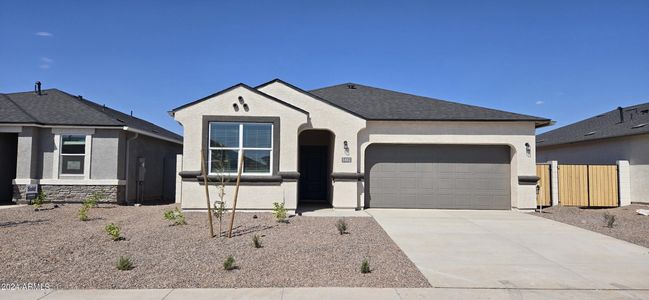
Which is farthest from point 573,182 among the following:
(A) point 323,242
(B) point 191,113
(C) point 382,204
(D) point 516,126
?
(B) point 191,113

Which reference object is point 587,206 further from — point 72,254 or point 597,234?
point 72,254

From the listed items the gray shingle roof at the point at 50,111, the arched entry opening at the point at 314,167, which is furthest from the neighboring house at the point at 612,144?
the gray shingle roof at the point at 50,111

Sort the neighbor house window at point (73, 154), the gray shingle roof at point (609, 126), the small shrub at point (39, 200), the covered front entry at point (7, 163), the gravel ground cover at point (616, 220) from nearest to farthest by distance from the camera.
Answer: the gravel ground cover at point (616, 220)
the small shrub at point (39, 200)
the neighbor house window at point (73, 154)
the covered front entry at point (7, 163)
the gray shingle roof at point (609, 126)

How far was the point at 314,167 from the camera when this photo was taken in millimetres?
15617

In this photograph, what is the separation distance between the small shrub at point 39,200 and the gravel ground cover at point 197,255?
248cm

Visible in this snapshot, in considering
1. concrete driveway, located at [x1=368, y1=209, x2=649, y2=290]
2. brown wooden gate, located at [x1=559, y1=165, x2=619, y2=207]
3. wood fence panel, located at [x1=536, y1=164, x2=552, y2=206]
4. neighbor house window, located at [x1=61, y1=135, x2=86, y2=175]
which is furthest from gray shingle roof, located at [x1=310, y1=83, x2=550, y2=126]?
neighbor house window, located at [x1=61, y1=135, x2=86, y2=175]

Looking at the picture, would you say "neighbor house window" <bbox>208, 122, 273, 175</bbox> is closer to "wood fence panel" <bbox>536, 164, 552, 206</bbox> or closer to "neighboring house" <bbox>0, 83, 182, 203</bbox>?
"neighboring house" <bbox>0, 83, 182, 203</bbox>

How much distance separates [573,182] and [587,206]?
109cm

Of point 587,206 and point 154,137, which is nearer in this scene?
point 587,206

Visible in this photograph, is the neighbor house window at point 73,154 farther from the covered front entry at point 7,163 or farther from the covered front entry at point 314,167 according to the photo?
the covered front entry at point 314,167

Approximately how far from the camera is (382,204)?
13836 mm

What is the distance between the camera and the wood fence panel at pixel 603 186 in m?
14.6

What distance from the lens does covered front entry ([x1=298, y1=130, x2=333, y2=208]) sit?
1536 centimetres

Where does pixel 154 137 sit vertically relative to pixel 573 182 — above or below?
above
